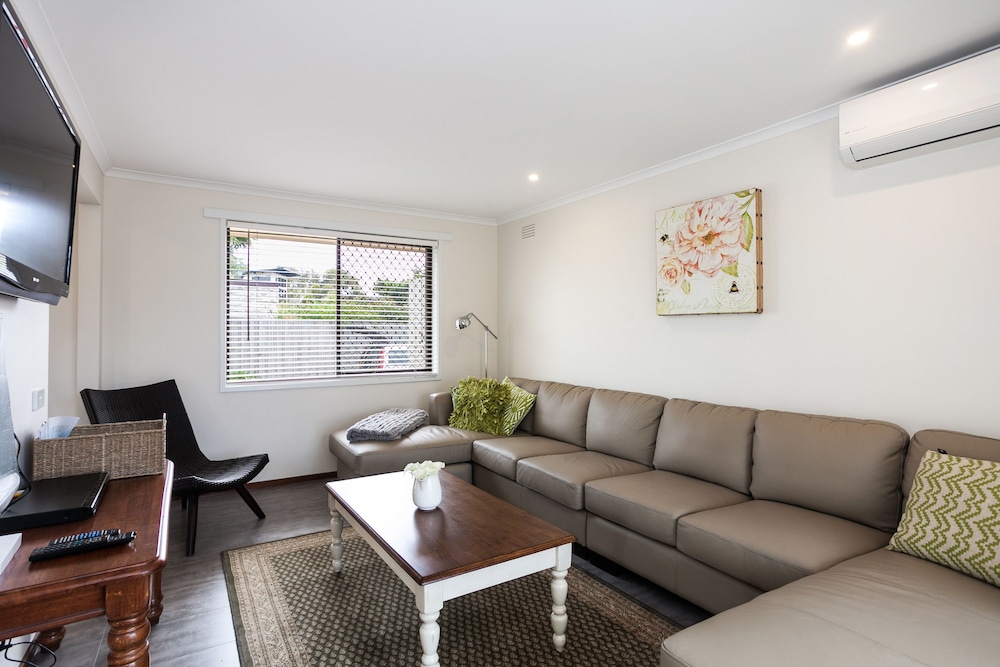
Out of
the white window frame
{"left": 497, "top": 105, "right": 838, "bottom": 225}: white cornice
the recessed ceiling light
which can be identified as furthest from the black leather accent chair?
the recessed ceiling light

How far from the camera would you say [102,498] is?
5.57 ft

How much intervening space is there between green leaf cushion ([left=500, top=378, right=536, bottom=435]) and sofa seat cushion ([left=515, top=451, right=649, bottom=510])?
2.51 ft

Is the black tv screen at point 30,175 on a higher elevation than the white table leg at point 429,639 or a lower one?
higher

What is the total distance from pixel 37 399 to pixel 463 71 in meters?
2.17

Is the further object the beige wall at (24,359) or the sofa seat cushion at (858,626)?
the beige wall at (24,359)

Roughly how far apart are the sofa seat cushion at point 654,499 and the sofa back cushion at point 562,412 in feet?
2.97

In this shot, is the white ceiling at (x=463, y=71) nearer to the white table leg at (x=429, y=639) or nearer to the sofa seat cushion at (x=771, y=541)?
the sofa seat cushion at (x=771, y=541)

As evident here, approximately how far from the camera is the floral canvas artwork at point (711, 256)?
306 cm

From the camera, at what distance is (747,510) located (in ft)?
8.01

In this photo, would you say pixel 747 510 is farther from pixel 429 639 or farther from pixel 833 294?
pixel 429 639

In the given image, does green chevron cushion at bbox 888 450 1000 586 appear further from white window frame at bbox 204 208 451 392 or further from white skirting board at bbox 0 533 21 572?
white window frame at bbox 204 208 451 392

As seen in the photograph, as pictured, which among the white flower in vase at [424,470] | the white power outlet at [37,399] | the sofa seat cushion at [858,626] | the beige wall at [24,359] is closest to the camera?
the sofa seat cushion at [858,626]

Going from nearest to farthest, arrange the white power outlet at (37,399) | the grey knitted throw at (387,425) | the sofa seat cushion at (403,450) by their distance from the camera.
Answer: the white power outlet at (37,399), the sofa seat cushion at (403,450), the grey knitted throw at (387,425)

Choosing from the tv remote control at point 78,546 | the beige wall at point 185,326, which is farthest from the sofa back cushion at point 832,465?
the beige wall at point 185,326
